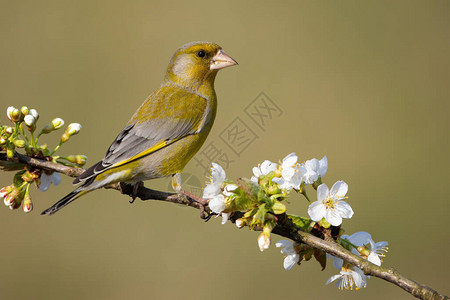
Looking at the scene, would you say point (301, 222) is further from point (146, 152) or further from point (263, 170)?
point (146, 152)

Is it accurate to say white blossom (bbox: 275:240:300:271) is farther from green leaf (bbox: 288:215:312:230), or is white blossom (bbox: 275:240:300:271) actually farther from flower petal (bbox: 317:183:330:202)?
flower petal (bbox: 317:183:330:202)

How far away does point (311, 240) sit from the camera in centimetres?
184

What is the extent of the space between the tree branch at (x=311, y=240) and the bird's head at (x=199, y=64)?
4.50 feet

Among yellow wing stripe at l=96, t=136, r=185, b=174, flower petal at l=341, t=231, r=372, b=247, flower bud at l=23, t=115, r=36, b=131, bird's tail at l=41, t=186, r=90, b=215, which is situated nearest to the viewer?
flower petal at l=341, t=231, r=372, b=247

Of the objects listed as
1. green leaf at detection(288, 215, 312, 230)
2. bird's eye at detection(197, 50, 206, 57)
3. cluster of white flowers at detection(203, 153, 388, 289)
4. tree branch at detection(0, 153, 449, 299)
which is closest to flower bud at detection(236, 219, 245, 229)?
cluster of white flowers at detection(203, 153, 388, 289)

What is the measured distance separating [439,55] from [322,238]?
312 inches

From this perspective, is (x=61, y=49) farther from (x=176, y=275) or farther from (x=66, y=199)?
(x=66, y=199)

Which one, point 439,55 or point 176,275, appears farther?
Result: point 439,55

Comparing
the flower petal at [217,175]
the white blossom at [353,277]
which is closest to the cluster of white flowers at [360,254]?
the white blossom at [353,277]

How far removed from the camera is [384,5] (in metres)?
9.43

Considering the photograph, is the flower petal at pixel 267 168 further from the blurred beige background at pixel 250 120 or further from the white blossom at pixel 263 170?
the blurred beige background at pixel 250 120

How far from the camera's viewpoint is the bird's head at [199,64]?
12.2 ft

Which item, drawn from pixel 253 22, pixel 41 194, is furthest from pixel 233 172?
pixel 253 22

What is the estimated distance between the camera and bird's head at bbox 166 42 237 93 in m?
3.72
